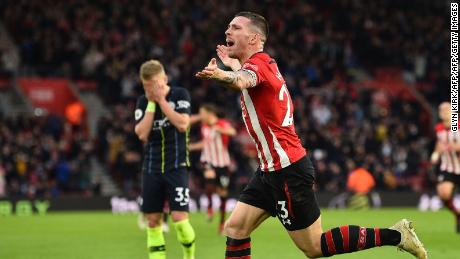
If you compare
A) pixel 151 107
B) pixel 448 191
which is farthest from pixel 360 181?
pixel 151 107

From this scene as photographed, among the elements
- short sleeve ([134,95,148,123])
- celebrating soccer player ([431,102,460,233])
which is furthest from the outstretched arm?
celebrating soccer player ([431,102,460,233])

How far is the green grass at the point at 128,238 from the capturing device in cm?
1161

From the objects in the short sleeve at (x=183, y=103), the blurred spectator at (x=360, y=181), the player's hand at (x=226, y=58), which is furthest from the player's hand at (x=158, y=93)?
the blurred spectator at (x=360, y=181)

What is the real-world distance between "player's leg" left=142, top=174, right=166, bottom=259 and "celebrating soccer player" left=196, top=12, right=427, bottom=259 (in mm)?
2094

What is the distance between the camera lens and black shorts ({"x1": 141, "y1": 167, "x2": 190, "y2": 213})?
372 inches

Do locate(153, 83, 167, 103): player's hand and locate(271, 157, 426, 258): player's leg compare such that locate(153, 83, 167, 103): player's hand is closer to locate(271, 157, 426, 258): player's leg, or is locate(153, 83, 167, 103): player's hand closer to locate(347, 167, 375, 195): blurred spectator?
locate(271, 157, 426, 258): player's leg

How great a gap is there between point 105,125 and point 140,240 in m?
12.1

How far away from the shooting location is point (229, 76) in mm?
6379

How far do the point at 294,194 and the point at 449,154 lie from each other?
364 inches

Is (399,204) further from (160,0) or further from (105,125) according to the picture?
(160,0)

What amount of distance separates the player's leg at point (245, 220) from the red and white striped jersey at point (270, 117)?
0.26 metres

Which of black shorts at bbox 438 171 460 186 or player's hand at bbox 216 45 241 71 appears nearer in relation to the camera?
player's hand at bbox 216 45 241 71

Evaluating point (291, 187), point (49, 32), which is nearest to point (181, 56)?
point (49, 32)

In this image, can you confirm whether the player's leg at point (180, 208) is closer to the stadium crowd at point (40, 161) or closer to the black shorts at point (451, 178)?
the black shorts at point (451, 178)
